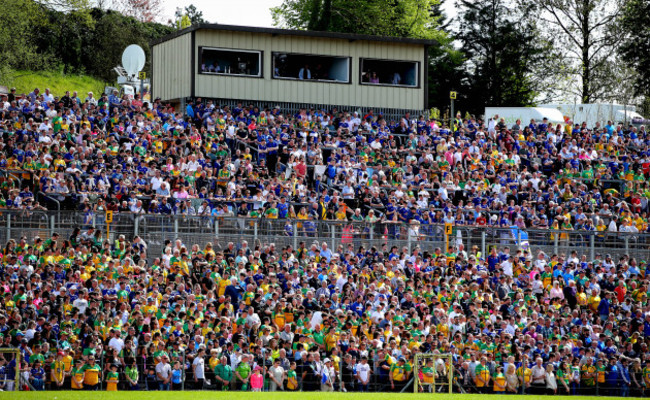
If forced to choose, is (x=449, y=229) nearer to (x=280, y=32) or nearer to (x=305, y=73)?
(x=305, y=73)

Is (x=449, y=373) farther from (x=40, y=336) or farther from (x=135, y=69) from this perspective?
(x=135, y=69)

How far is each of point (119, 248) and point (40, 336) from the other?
4352mm

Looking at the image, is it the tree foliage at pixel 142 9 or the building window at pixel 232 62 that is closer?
the building window at pixel 232 62

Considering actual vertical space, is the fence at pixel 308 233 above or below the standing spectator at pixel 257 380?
above

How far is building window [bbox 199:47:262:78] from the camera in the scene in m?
37.3

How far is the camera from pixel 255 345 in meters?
23.2

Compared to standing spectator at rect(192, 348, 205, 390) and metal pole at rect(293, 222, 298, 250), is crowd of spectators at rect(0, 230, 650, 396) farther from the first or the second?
metal pole at rect(293, 222, 298, 250)

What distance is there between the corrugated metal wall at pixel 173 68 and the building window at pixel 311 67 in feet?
10.4

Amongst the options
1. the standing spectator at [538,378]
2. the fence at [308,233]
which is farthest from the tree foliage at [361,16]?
the standing spectator at [538,378]

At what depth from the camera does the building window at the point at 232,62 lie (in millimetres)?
37312

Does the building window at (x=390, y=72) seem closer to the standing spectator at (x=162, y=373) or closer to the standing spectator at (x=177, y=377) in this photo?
the standing spectator at (x=177, y=377)

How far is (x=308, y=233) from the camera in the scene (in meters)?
28.0

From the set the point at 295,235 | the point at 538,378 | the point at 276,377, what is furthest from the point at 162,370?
the point at 538,378

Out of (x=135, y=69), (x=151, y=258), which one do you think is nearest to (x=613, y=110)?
(x=135, y=69)
